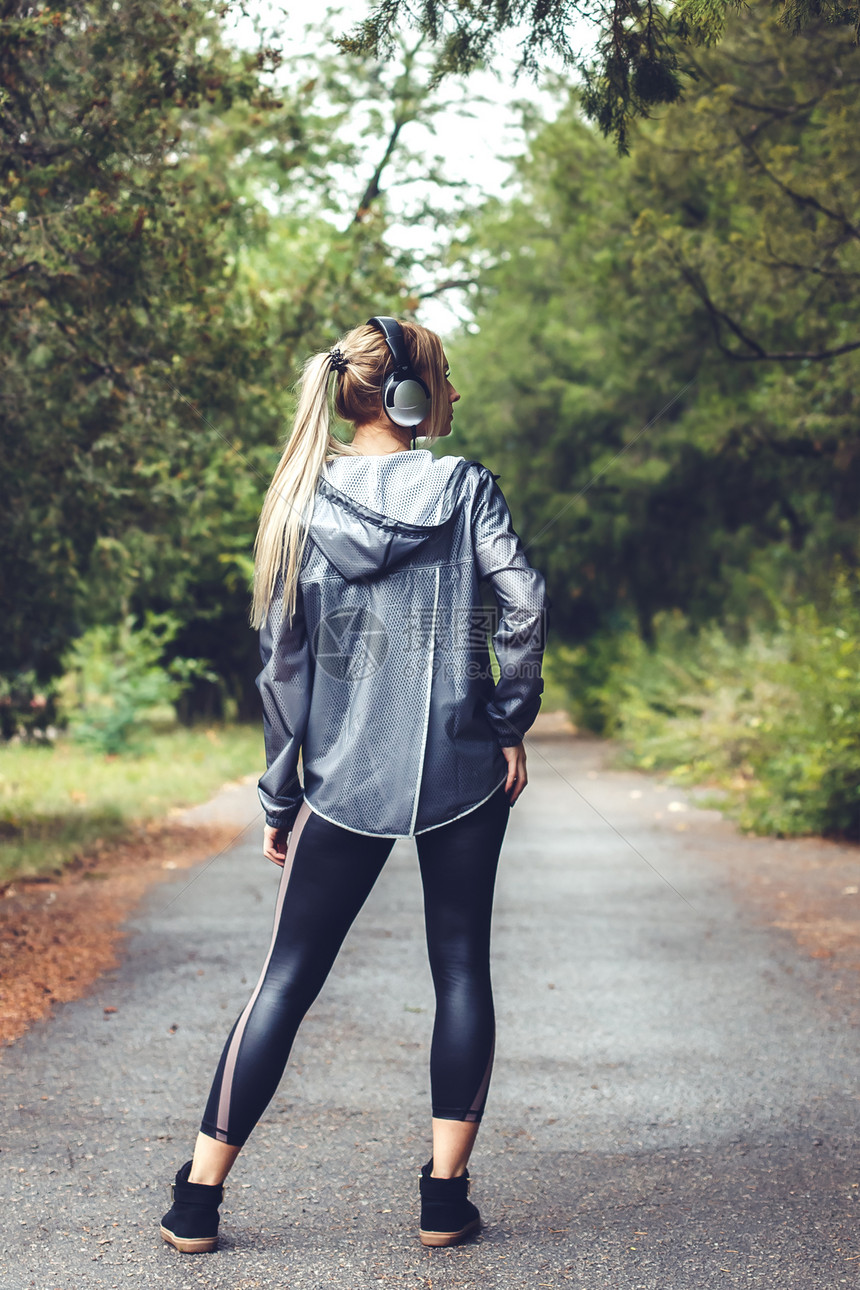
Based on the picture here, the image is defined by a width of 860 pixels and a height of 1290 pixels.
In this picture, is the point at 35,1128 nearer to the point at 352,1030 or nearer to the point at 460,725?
the point at 352,1030

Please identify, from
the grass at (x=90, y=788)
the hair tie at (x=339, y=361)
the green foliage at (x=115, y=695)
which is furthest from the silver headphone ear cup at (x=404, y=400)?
the green foliage at (x=115, y=695)

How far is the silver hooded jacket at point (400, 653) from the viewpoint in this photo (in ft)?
9.92

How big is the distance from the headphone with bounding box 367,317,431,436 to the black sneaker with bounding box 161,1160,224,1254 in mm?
1806

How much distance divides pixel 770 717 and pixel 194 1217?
954 centimetres

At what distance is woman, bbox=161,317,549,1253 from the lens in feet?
9.91

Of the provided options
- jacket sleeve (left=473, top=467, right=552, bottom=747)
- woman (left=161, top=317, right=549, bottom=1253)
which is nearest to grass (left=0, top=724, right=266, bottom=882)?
woman (left=161, top=317, right=549, bottom=1253)

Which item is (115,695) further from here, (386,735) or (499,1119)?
(386,735)

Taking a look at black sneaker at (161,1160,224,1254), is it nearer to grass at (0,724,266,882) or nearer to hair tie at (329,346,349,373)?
hair tie at (329,346,349,373)

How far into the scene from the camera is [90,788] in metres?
13.0

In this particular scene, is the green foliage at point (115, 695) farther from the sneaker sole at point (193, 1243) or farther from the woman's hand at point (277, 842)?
the sneaker sole at point (193, 1243)

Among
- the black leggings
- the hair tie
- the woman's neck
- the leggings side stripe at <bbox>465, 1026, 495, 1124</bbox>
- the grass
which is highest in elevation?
the hair tie

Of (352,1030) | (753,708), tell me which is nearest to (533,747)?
(753,708)

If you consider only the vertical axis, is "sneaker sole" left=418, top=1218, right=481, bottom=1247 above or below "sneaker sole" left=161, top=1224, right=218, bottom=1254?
above

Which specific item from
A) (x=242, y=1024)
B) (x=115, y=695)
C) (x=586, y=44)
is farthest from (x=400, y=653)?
(x=115, y=695)
